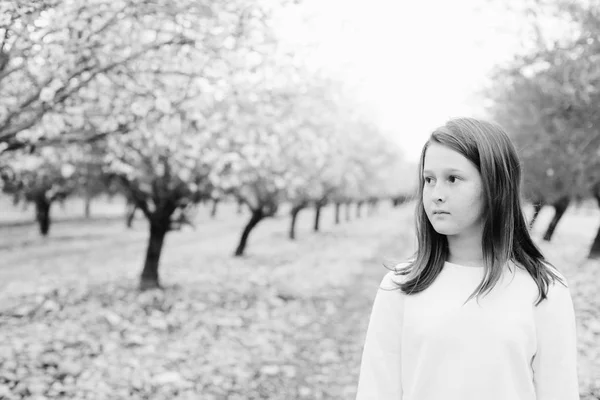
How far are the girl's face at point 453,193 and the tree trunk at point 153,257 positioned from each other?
1083cm

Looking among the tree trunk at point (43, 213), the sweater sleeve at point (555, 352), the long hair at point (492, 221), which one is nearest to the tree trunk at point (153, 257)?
the long hair at point (492, 221)

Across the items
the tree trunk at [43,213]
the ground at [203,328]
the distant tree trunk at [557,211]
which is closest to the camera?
the ground at [203,328]

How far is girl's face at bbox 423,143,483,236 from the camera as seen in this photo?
7.37ft

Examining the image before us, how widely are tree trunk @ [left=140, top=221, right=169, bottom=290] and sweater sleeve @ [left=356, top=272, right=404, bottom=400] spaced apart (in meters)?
10.6

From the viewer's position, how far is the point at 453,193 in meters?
2.24

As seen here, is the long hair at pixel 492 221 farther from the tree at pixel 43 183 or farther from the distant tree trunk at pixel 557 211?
the distant tree trunk at pixel 557 211

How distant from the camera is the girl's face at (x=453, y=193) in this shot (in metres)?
2.25

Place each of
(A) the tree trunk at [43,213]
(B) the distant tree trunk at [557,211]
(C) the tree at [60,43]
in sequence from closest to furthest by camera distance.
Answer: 1. (C) the tree at [60,43]
2. (B) the distant tree trunk at [557,211]
3. (A) the tree trunk at [43,213]

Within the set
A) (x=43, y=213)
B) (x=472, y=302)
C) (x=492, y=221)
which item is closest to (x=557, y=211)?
(x=492, y=221)

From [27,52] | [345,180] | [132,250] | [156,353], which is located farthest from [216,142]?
[345,180]

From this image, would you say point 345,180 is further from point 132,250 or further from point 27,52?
point 27,52

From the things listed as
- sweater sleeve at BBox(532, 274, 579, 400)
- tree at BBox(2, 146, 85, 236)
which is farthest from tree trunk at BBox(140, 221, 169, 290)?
sweater sleeve at BBox(532, 274, 579, 400)

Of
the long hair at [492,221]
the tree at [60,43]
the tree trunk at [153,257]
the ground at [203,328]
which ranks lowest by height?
the ground at [203,328]

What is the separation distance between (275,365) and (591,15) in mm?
8893
